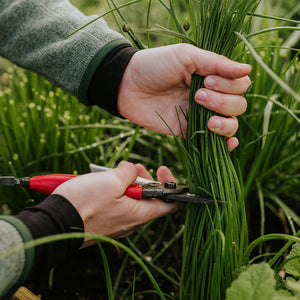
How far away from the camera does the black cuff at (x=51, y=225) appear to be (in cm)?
71

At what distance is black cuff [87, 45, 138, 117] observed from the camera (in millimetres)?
1001

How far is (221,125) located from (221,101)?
0.20ft

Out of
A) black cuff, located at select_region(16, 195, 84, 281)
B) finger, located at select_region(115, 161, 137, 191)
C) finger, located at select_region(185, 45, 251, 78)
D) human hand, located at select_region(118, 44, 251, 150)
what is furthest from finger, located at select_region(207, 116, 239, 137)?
black cuff, located at select_region(16, 195, 84, 281)

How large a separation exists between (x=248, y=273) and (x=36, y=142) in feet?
2.88

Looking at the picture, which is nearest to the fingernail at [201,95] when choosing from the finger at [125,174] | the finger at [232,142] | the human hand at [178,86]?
the human hand at [178,86]

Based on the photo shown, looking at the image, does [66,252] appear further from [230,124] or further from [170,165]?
[170,165]

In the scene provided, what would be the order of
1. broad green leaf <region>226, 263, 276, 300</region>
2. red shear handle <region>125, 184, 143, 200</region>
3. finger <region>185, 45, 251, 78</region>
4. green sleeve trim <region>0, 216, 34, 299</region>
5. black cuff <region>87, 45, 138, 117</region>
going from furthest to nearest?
black cuff <region>87, 45, 138, 117</region> → red shear handle <region>125, 184, 143, 200</region> → finger <region>185, 45, 251, 78</region> → green sleeve trim <region>0, 216, 34, 299</region> → broad green leaf <region>226, 263, 276, 300</region>

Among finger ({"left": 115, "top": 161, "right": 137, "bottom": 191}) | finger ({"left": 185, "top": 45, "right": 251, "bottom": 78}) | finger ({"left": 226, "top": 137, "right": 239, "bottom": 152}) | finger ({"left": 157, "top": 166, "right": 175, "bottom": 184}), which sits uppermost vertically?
finger ({"left": 185, "top": 45, "right": 251, "bottom": 78})

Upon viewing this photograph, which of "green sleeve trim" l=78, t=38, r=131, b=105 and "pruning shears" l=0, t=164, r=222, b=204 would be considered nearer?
"pruning shears" l=0, t=164, r=222, b=204

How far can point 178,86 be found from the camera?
972 mm

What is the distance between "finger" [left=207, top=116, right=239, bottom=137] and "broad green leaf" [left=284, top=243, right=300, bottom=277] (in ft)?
0.96

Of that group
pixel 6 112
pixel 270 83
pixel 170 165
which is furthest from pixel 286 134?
pixel 6 112

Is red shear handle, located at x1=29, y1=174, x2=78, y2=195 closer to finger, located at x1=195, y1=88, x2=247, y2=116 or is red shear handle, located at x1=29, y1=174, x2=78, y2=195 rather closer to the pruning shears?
the pruning shears

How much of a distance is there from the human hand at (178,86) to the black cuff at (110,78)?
0.06ft
